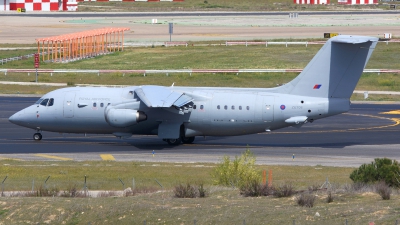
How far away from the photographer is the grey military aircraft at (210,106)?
3859cm

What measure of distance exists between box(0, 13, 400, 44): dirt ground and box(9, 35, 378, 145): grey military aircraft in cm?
6313

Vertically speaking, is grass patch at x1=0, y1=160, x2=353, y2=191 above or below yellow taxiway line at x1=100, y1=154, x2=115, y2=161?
above

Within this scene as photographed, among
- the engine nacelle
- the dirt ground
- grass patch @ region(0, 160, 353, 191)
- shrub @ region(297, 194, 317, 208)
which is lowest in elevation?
grass patch @ region(0, 160, 353, 191)

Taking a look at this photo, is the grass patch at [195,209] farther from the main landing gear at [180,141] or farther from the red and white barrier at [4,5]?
the red and white barrier at [4,5]

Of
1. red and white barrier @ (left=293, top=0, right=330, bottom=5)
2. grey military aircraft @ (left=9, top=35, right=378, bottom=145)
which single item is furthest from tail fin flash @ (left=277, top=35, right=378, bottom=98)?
red and white barrier @ (left=293, top=0, right=330, bottom=5)

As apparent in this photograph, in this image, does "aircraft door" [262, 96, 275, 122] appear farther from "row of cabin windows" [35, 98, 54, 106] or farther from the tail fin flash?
"row of cabin windows" [35, 98, 54, 106]

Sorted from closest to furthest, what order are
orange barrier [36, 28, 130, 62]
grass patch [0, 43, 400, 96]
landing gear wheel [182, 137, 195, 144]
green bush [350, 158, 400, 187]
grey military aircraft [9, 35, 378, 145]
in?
green bush [350, 158, 400, 187] → grey military aircraft [9, 35, 378, 145] → landing gear wheel [182, 137, 195, 144] → grass patch [0, 43, 400, 96] → orange barrier [36, 28, 130, 62]

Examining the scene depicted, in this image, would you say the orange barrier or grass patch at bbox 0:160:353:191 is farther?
the orange barrier

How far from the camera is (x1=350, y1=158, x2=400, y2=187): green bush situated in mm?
26344

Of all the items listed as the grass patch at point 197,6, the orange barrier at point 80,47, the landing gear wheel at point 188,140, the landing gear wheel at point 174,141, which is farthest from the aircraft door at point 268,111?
the grass patch at point 197,6

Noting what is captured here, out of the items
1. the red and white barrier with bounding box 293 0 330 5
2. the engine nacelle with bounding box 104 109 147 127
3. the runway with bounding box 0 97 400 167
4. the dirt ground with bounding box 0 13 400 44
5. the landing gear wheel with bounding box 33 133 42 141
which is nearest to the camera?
the runway with bounding box 0 97 400 167

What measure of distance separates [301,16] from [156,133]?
110415 mm

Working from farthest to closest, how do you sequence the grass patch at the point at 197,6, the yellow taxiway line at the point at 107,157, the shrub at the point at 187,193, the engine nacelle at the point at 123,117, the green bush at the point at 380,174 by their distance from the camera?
the grass patch at the point at 197,6, the engine nacelle at the point at 123,117, the yellow taxiway line at the point at 107,157, the green bush at the point at 380,174, the shrub at the point at 187,193

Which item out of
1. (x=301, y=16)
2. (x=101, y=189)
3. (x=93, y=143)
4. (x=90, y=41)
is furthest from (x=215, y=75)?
(x=301, y=16)
